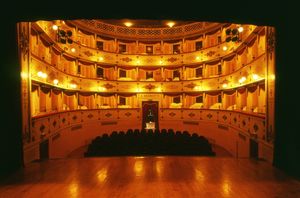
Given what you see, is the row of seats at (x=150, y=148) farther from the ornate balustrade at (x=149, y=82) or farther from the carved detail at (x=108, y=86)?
the carved detail at (x=108, y=86)

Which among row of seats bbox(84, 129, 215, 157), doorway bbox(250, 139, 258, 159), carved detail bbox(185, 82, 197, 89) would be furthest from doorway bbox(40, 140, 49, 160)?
carved detail bbox(185, 82, 197, 89)

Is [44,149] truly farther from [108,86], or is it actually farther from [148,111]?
[148,111]

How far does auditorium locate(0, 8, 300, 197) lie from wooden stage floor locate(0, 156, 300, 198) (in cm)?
3

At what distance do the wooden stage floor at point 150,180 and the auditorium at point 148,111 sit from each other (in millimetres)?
30

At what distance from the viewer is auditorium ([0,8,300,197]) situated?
14.3 feet

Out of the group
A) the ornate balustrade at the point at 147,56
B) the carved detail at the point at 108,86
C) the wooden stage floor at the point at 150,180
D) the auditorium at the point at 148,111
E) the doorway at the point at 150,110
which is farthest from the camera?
the doorway at the point at 150,110

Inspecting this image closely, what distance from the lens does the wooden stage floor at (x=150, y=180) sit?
3773 millimetres

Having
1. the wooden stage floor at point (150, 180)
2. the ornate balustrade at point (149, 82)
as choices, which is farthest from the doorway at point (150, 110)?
the wooden stage floor at point (150, 180)

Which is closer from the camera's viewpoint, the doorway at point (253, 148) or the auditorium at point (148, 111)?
the auditorium at point (148, 111)

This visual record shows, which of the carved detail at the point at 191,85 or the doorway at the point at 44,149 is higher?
the carved detail at the point at 191,85

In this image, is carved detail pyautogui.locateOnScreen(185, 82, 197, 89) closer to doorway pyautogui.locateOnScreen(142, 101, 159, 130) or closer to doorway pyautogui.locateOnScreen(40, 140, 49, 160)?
doorway pyautogui.locateOnScreen(142, 101, 159, 130)

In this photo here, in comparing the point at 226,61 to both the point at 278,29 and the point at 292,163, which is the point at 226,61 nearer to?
the point at 278,29

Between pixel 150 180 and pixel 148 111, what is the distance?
11721 mm

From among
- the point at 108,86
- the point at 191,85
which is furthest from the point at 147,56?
the point at 191,85
